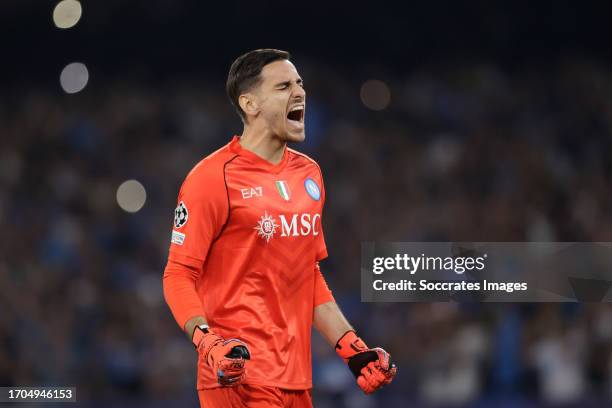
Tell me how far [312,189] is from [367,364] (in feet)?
2.25

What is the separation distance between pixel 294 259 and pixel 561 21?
6.53 metres

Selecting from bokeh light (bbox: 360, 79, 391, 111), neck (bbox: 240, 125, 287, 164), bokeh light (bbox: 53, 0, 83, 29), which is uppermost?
bokeh light (bbox: 53, 0, 83, 29)

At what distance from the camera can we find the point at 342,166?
28.6 ft

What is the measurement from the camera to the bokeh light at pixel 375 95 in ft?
29.9

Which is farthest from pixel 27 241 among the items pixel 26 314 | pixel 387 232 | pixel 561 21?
pixel 561 21

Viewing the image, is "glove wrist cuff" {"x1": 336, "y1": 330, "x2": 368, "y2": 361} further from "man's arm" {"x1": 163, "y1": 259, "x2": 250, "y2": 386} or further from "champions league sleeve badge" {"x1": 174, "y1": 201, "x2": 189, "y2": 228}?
"champions league sleeve badge" {"x1": 174, "y1": 201, "x2": 189, "y2": 228}

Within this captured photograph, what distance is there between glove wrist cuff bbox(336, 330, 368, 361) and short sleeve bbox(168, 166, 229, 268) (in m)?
0.62

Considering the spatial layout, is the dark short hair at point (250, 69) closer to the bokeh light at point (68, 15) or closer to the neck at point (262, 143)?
the neck at point (262, 143)

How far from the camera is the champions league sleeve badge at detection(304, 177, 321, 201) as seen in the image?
3.68m

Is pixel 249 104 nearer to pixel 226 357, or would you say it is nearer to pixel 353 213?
pixel 226 357

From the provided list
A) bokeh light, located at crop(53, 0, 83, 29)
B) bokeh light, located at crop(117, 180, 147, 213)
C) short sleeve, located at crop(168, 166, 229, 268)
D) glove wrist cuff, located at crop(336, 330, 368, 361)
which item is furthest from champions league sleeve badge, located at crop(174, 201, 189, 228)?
bokeh light, located at crop(53, 0, 83, 29)

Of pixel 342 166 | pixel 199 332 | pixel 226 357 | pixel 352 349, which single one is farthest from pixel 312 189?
pixel 342 166

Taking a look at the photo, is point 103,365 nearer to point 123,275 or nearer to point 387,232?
point 123,275

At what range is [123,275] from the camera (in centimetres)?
836
